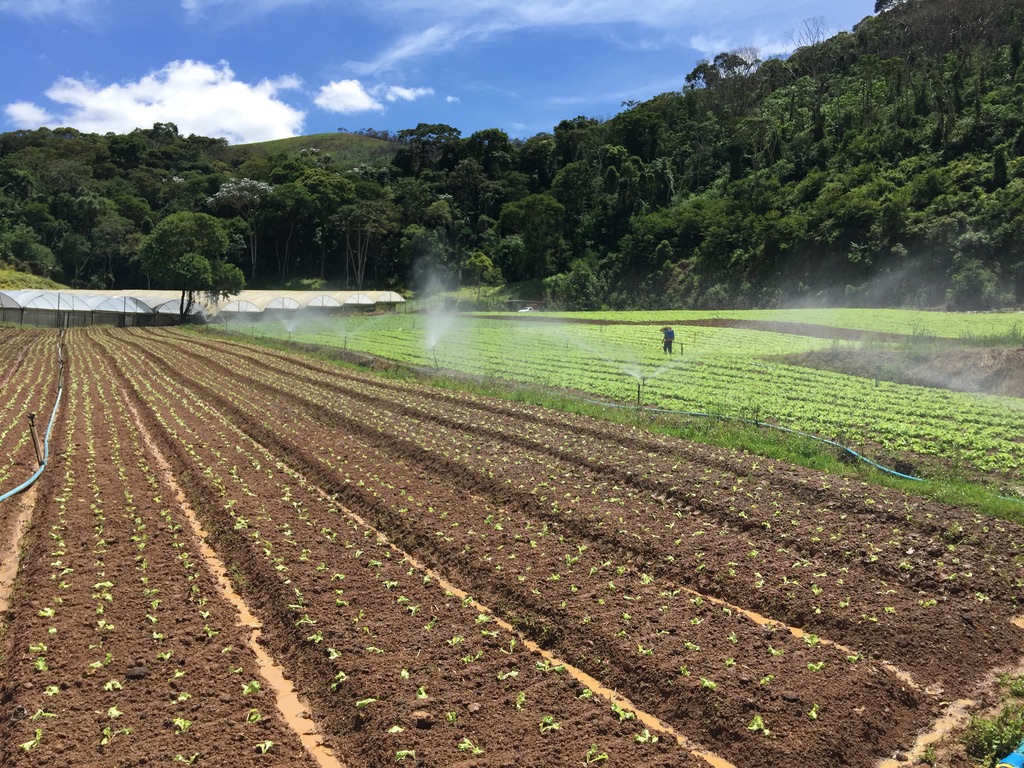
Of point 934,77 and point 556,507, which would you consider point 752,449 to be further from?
point 934,77

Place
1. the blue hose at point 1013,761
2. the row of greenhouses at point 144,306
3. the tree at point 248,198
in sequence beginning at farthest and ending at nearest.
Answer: the tree at point 248,198, the row of greenhouses at point 144,306, the blue hose at point 1013,761

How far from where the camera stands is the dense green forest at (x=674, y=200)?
57.2 m

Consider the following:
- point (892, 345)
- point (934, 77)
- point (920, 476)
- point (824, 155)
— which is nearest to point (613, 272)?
point (824, 155)

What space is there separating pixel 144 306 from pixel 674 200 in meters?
61.9

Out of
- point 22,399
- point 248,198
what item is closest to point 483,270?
point 248,198

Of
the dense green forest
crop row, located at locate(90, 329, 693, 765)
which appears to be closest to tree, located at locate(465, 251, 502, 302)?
the dense green forest

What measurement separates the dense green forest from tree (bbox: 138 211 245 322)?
6.9 inches

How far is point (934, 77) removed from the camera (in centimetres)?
7412

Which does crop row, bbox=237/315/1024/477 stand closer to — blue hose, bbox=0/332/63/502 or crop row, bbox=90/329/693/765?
crop row, bbox=90/329/693/765

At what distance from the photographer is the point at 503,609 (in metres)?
7.96

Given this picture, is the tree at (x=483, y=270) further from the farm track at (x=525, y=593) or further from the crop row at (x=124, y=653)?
the crop row at (x=124, y=653)

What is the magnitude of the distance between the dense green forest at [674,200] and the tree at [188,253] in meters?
0.17

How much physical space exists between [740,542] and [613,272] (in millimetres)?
71287

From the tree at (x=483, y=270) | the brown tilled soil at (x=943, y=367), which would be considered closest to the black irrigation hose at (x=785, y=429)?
the brown tilled soil at (x=943, y=367)
